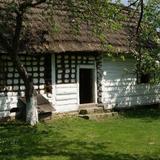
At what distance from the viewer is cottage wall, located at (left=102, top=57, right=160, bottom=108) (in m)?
22.8

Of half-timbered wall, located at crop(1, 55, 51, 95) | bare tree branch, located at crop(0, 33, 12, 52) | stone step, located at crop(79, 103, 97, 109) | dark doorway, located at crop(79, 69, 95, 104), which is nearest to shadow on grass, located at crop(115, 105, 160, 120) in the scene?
stone step, located at crop(79, 103, 97, 109)

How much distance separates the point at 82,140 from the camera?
15.1 metres

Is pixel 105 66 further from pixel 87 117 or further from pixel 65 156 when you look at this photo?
pixel 65 156

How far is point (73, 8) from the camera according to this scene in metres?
16.3

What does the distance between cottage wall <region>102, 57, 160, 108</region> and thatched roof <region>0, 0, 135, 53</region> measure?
4.04 feet

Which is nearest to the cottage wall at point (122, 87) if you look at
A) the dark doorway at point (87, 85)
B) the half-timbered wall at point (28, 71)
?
the dark doorway at point (87, 85)

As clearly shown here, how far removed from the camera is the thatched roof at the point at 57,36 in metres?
18.8

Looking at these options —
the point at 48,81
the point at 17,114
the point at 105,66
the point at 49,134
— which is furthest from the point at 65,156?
the point at 105,66

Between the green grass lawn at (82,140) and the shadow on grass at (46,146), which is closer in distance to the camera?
the shadow on grass at (46,146)

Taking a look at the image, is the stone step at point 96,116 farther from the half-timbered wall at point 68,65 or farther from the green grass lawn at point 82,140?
the half-timbered wall at point 68,65

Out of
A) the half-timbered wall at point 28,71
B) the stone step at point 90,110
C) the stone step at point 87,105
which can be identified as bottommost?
the stone step at point 90,110

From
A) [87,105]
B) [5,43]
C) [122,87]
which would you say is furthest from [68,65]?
[5,43]

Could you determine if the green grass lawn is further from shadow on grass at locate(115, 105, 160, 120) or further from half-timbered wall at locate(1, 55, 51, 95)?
half-timbered wall at locate(1, 55, 51, 95)

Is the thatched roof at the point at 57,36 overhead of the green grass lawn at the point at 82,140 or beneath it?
overhead
